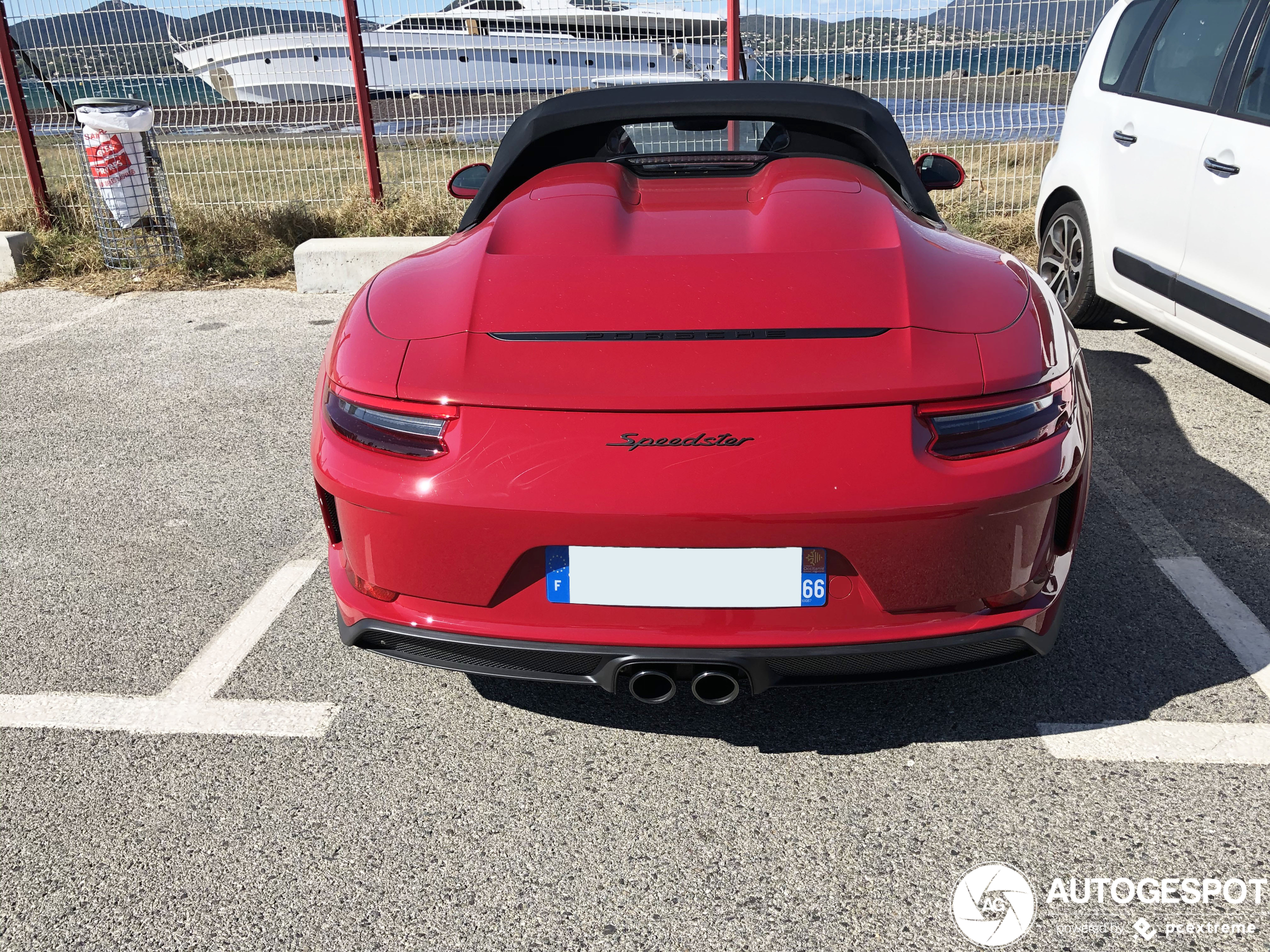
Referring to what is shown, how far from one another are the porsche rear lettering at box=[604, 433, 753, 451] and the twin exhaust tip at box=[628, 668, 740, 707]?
1.51ft

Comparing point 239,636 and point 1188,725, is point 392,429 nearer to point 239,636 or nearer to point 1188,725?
point 239,636

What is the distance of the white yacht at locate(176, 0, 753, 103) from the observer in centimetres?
778

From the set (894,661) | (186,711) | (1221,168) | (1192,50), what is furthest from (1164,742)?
(1192,50)

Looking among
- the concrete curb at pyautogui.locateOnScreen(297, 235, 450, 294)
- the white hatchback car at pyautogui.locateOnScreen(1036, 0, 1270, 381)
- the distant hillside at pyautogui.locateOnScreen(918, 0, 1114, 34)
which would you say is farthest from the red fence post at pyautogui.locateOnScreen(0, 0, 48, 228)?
the white hatchback car at pyautogui.locateOnScreen(1036, 0, 1270, 381)

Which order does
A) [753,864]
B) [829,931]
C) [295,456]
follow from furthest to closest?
[295,456] → [753,864] → [829,931]

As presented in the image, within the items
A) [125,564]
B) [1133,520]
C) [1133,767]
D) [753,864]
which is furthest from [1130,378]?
[125,564]

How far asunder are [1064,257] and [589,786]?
4.45 metres

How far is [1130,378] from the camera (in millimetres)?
4855

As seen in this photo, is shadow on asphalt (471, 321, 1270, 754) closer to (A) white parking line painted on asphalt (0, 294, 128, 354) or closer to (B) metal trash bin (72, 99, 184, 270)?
(A) white parking line painted on asphalt (0, 294, 128, 354)

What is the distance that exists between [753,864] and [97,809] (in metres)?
1.37

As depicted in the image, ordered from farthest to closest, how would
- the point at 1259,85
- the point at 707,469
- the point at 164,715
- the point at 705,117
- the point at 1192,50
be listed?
the point at 1192,50, the point at 1259,85, the point at 705,117, the point at 164,715, the point at 707,469

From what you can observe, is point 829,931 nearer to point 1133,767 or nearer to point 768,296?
point 1133,767

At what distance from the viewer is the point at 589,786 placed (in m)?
2.26

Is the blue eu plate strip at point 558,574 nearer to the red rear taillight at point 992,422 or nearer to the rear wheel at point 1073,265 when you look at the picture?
the red rear taillight at point 992,422
